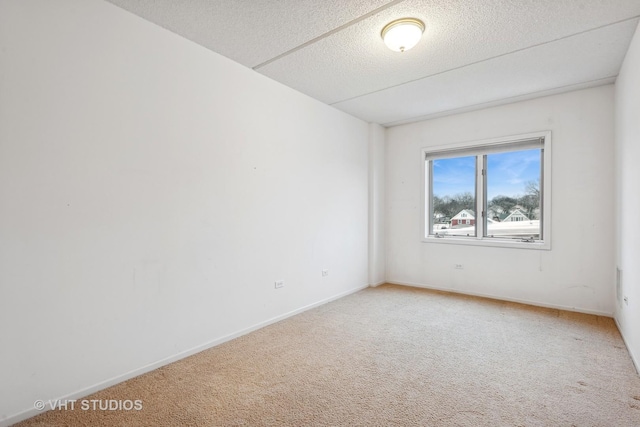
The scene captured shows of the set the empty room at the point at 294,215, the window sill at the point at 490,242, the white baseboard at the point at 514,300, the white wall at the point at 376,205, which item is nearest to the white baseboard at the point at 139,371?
the empty room at the point at 294,215

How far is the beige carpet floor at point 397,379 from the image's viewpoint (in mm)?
1872

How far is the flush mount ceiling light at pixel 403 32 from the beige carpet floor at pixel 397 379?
2.55 m

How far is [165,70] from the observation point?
2508 millimetres

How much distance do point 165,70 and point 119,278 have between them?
1651 mm

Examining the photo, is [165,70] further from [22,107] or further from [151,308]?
[151,308]

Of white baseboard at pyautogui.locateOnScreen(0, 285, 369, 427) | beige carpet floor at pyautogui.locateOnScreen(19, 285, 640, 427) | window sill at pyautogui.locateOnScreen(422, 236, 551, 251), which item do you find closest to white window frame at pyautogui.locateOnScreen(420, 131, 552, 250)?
window sill at pyautogui.locateOnScreen(422, 236, 551, 251)

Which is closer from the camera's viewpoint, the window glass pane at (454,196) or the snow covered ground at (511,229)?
the snow covered ground at (511,229)

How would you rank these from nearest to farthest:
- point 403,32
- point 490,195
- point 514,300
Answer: point 403,32 → point 514,300 → point 490,195

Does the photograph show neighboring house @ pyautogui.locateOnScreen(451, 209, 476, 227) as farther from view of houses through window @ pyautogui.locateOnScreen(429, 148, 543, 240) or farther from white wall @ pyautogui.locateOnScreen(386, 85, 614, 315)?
white wall @ pyautogui.locateOnScreen(386, 85, 614, 315)

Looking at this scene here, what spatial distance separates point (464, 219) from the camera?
15.5 feet

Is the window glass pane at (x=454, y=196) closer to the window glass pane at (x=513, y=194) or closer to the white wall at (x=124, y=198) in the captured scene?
the window glass pane at (x=513, y=194)

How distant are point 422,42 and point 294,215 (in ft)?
7.08

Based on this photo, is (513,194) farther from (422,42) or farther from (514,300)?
(422,42)

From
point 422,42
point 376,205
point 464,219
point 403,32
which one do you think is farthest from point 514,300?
point 403,32
